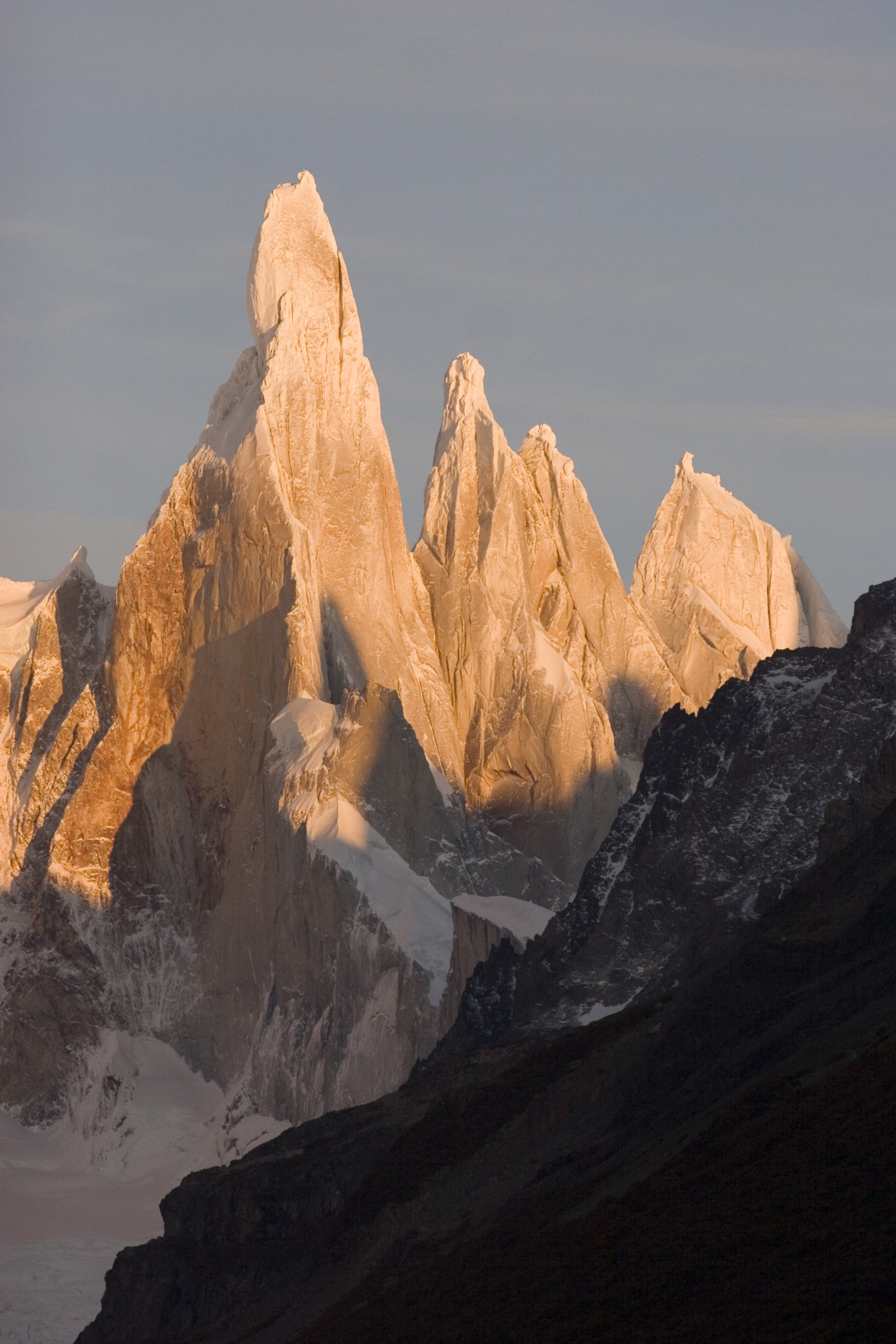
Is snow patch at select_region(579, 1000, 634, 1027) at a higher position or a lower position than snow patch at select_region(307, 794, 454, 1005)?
lower

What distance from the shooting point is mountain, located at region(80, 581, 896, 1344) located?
197 ft

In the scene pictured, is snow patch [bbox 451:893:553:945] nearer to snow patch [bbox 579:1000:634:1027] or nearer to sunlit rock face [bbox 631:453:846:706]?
snow patch [bbox 579:1000:634:1027]

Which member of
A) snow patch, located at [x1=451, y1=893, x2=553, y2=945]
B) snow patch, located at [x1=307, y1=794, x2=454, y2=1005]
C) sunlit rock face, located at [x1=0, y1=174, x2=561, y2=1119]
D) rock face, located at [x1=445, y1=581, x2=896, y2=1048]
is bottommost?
rock face, located at [x1=445, y1=581, x2=896, y2=1048]

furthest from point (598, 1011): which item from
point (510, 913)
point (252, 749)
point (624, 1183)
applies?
point (252, 749)

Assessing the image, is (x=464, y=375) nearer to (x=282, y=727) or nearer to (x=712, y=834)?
(x=282, y=727)

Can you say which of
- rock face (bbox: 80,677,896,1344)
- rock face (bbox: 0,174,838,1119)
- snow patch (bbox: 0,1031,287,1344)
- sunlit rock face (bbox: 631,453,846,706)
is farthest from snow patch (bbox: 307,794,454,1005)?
sunlit rock face (bbox: 631,453,846,706)

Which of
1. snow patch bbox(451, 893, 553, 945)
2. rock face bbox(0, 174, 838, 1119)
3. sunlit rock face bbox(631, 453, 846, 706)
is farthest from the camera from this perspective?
sunlit rock face bbox(631, 453, 846, 706)

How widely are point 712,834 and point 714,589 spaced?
87.8m

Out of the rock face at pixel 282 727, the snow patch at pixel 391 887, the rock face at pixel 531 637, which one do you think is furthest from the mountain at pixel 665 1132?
the rock face at pixel 531 637

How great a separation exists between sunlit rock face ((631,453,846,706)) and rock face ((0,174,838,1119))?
12293 mm

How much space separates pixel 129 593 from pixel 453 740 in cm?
1779

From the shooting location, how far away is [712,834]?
4107 inches

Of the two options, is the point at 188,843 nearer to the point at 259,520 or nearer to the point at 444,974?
the point at 259,520

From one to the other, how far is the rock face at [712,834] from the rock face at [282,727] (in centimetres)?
3249
